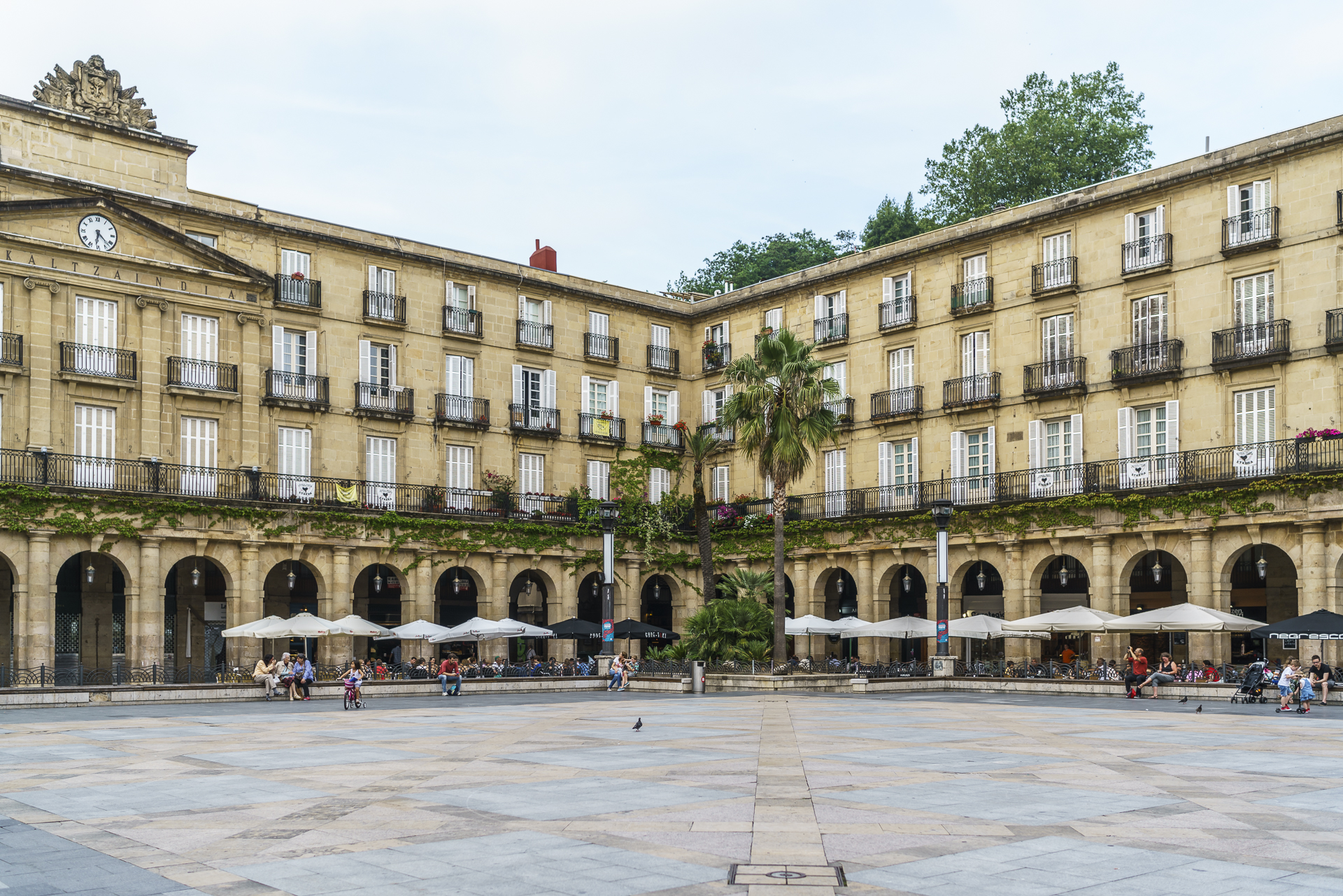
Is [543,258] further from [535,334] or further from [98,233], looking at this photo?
[98,233]

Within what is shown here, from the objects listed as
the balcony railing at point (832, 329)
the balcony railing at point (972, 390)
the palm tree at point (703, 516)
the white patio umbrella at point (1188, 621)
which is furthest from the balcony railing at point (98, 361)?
the white patio umbrella at point (1188, 621)

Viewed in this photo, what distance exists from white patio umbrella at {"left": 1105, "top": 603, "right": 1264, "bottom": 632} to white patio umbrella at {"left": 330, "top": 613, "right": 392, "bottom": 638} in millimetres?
21408

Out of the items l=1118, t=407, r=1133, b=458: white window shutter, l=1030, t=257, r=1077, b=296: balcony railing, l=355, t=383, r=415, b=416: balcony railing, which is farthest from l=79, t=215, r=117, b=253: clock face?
l=1118, t=407, r=1133, b=458: white window shutter

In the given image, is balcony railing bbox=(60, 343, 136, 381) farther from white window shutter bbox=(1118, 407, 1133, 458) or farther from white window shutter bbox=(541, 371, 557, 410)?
white window shutter bbox=(1118, 407, 1133, 458)

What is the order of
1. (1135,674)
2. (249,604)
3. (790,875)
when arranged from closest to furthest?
(790,875), (1135,674), (249,604)

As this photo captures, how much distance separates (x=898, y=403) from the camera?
4825 cm

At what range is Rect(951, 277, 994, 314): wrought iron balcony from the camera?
45844 millimetres

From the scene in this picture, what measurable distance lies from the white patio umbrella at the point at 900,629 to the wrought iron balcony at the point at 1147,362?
384 inches

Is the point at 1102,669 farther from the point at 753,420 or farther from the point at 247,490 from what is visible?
the point at 247,490

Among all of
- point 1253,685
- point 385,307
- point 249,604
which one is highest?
point 385,307

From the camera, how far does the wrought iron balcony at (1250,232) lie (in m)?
38.2

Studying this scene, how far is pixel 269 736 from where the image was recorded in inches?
875

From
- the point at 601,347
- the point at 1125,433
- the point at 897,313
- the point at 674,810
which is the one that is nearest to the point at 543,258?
the point at 601,347

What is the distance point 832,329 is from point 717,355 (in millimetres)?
5877
